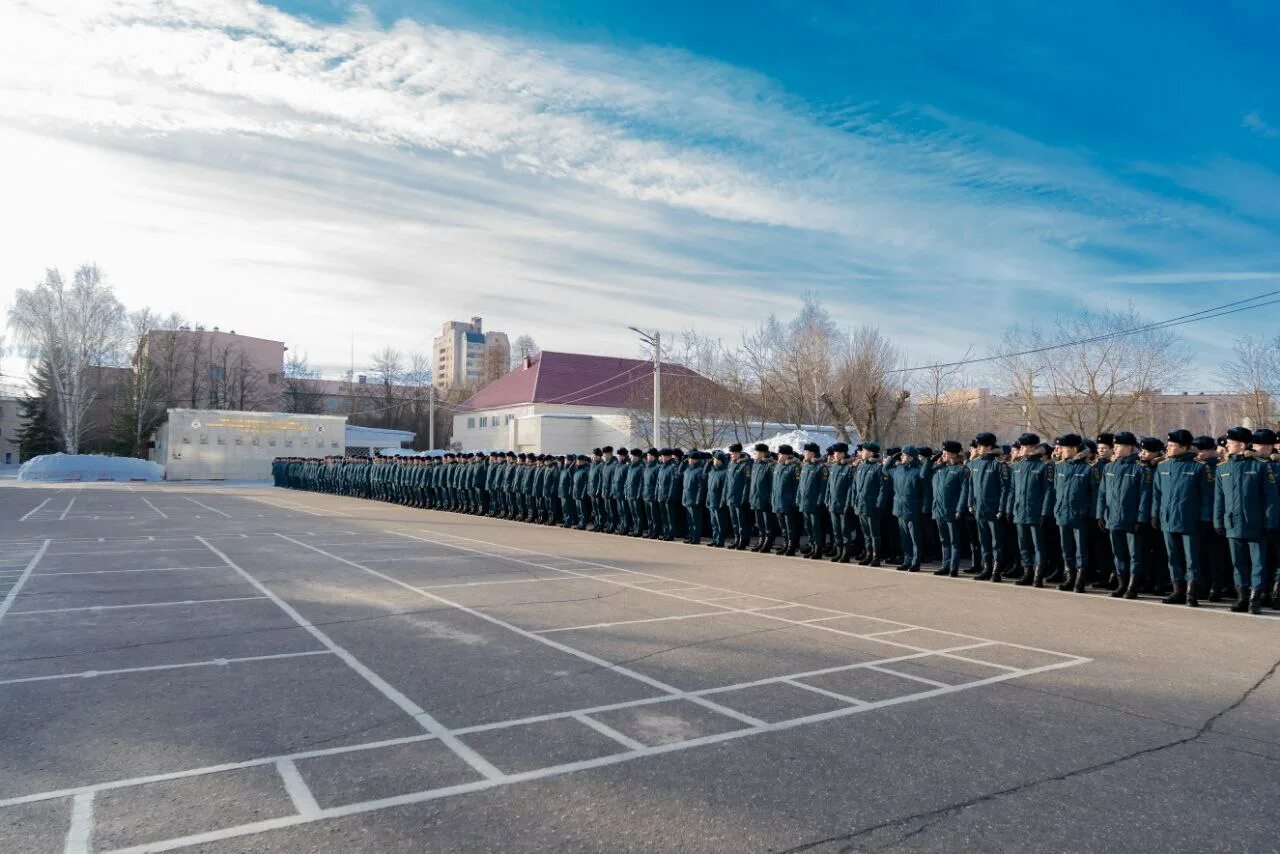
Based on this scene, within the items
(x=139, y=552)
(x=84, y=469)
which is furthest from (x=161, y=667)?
(x=84, y=469)

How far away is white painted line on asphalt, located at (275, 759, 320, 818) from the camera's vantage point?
12.1 ft

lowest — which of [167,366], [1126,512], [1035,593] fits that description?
[1035,593]

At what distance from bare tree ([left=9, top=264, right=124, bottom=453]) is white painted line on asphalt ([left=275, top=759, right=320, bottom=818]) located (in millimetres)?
61674

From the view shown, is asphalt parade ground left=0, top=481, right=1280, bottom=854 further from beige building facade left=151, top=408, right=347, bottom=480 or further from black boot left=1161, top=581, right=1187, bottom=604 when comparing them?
beige building facade left=151, top=408, right=347, bottom=480

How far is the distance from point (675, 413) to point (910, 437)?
11.6m

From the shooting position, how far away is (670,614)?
A: 8.62 metres

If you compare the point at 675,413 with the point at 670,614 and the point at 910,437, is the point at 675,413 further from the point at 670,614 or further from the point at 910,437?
the point at 670,614

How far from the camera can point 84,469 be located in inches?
1998

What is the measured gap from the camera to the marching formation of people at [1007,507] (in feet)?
30.5

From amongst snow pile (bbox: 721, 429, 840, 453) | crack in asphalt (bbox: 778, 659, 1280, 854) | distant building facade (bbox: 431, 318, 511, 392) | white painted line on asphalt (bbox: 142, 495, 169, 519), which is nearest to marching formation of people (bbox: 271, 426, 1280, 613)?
crack in asphalt (bbox: 778, 659, 1280, 854)

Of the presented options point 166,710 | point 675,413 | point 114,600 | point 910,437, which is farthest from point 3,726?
point 910,437

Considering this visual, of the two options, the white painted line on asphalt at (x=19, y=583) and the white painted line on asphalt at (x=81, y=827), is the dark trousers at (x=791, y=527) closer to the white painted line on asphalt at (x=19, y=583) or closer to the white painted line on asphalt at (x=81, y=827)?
the white painted line on asphalt at (x=19, y=583)

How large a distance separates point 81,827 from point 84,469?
5628 centimetres

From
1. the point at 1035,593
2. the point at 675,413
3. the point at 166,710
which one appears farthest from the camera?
the point at 675,413
